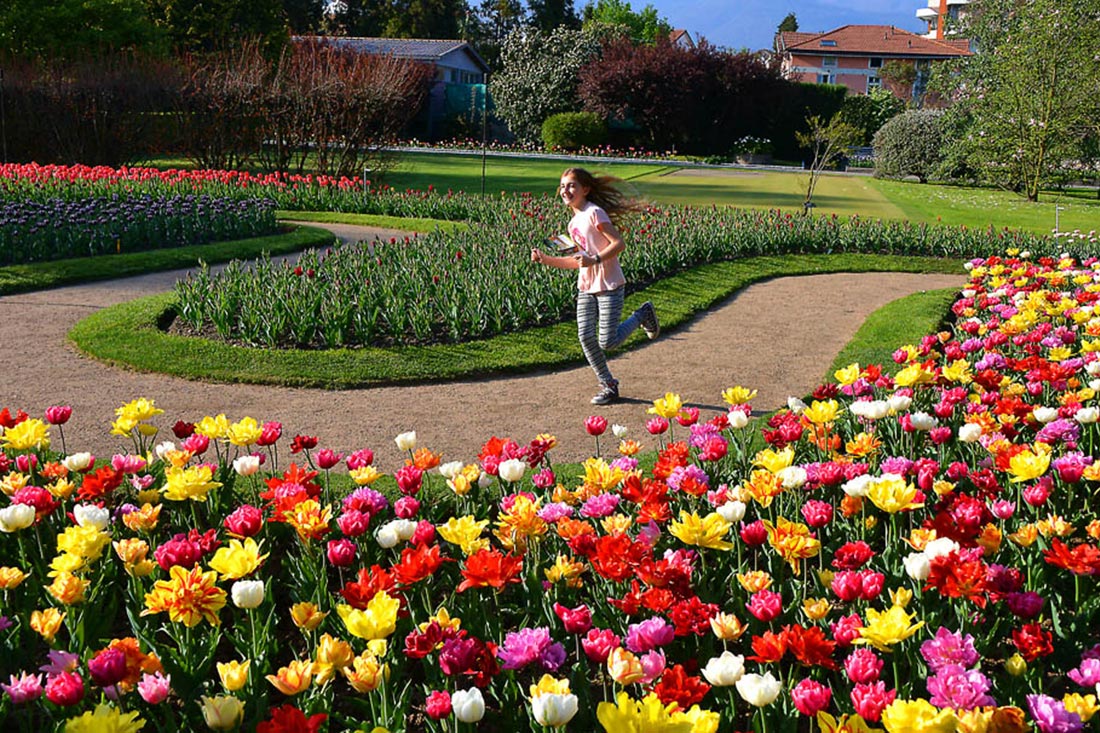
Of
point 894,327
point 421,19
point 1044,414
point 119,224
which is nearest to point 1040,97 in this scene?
point 894,327

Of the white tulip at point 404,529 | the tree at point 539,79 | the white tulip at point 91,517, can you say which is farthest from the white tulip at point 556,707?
the tree at point 539,79

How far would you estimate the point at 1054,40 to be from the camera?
2441 centimetres

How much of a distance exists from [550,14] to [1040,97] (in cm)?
5377

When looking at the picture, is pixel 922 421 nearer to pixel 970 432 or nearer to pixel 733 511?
pixel 970 432

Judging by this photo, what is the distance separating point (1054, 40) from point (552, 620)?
25963 mm

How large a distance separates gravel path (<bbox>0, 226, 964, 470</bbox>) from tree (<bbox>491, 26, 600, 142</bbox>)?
118ft

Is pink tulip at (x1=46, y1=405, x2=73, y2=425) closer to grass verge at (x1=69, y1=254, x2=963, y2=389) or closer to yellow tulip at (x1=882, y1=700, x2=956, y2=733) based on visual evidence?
grass verge at (x1=69, y1=254, x2=963, y2=389)

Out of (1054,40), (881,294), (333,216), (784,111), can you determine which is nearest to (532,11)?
(784,111)

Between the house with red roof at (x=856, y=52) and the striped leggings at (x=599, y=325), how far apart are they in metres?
76.9

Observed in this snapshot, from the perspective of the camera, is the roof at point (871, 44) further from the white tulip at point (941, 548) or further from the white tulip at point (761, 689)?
the white tulip at point (761, 689)

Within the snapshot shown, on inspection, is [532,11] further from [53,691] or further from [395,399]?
[53,691]

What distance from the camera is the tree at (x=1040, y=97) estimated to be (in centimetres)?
2462

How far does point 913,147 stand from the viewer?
32.5m

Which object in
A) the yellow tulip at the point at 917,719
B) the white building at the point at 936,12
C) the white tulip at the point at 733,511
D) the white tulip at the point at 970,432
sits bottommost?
the white tulip at the point at 733,511
